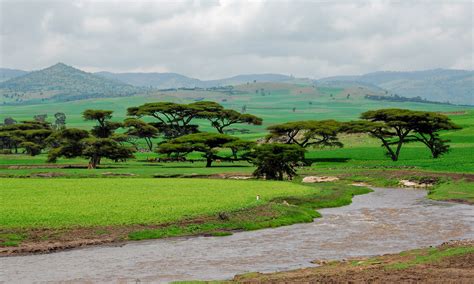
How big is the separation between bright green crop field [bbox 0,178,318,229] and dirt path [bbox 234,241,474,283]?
15098 millimetres

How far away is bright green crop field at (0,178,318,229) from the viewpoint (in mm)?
38969

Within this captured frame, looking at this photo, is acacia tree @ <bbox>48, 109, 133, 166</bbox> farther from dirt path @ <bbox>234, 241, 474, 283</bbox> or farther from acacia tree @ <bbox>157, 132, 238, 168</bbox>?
dirt path @ <bbox>234, 241, 474, 283</bbox>

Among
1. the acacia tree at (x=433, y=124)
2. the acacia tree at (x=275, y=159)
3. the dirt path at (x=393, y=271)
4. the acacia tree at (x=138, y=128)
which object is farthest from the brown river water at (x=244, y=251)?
the acacia tree at (x=138, y=128)

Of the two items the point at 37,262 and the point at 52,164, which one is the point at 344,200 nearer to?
the point at 37,262

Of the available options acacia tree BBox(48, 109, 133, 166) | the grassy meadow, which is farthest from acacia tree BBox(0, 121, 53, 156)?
the grassy meadow

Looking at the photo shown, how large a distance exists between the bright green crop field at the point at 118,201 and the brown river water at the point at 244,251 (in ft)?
16.6

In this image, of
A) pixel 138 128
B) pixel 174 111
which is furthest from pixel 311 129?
pixel 138 128

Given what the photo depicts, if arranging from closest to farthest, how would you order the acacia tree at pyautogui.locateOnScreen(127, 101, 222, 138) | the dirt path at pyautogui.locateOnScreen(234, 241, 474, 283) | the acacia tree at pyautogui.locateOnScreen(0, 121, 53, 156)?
the dirt path at pyautogui.locateOnScreen(234, 241, 474, 283) < the acacia tree at pyautogui.locateOnScreen(127, 101, 222, 138) < the acacia tree at pyautogui.locateOnScreen(0, 121, 53, 156)

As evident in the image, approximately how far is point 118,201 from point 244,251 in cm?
1778

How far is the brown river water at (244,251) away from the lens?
1094 inches

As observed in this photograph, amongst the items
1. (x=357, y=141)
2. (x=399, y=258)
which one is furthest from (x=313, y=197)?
(x=357, y=141)

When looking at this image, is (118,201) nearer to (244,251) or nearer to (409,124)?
(244,251)

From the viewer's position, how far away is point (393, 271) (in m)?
25.2

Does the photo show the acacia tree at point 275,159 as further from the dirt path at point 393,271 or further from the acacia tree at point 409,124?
the dirt path at point 393,271
